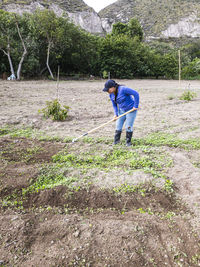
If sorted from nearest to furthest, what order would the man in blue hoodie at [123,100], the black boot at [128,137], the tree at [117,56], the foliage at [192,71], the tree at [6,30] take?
the man in blue hoodie at [123,100]
the black boot at [128,137]
the tree at [6,30]
the tree at [117,56]
the foliage at [192,71]

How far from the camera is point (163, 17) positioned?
96.7 metres

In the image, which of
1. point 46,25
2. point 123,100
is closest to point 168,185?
point 123,100

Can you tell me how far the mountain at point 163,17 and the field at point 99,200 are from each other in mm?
100921

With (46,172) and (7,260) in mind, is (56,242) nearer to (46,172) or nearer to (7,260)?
(7,260)

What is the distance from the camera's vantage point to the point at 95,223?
2443 millimetres

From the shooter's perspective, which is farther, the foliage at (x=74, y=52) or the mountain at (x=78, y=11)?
the mountain at (x=78, y=11)

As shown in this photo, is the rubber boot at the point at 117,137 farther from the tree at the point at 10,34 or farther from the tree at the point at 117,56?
the tree at the point at 117,56

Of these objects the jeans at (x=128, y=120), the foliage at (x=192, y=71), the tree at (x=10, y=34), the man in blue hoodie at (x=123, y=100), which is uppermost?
the tree at (x=10, y=34)

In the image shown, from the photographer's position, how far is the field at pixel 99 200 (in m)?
2.11

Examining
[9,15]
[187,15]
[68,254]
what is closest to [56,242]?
[68,254]

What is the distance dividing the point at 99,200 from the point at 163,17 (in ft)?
387

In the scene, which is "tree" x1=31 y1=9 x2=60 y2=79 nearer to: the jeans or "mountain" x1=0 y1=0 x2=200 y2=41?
the jeans

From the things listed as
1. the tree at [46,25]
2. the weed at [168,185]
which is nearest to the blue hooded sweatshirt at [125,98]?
the weed at [168,185]

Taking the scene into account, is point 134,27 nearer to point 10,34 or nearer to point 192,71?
point 192,71
